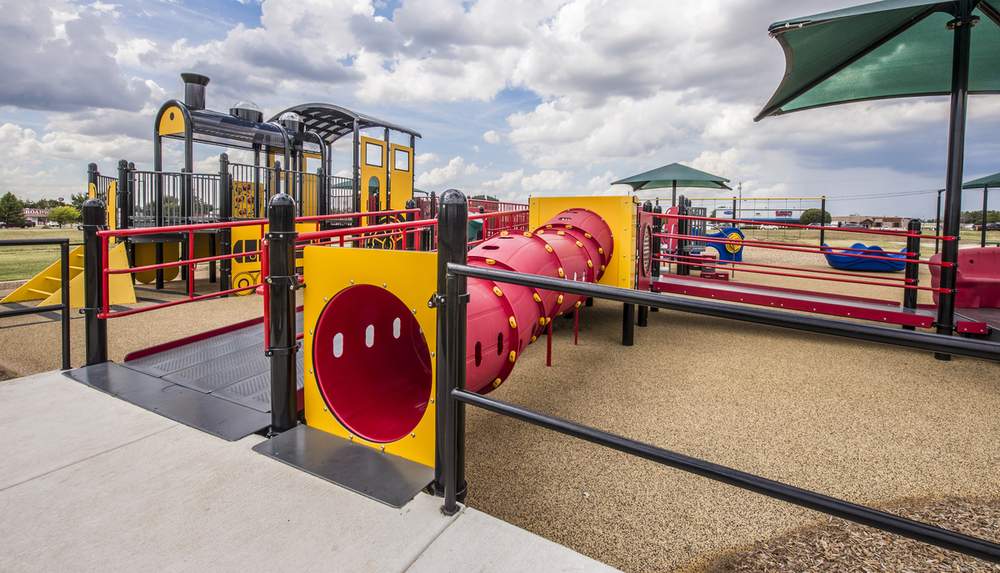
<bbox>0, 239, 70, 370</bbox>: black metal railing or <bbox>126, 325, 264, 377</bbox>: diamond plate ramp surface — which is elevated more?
<bbox>0, 239, 70, 370</bbox>: black metal railing

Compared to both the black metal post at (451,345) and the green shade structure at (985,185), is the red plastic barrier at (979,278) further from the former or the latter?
the green shade structure at (985,185)

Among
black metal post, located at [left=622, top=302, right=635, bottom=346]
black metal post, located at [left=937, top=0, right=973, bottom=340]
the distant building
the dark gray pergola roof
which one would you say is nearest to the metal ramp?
black metal post, located at [left=622, top=302, right=635, bottom=346]

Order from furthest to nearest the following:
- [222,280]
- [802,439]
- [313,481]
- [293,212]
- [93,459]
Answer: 1. [222,280]
2. [802,439]
3. [293,212]
4. [93,459]
5. [313,481]

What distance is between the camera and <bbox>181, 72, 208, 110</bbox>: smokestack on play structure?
397 inches

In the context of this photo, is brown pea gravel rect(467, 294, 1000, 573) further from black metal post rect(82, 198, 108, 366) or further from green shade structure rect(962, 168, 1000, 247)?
green shade structure rect(962, 168, 1000, 247)

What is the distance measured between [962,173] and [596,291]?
21.0 feet

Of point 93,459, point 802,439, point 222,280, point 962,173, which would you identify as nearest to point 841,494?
point 802,439

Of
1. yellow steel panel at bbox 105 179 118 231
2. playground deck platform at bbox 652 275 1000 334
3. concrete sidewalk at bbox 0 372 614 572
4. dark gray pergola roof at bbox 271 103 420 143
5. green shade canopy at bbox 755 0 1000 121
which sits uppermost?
dark gray pergola roof at bbox 271 103 420 143

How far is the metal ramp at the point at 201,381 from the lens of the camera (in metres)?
2.46

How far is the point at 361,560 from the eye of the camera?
150cm

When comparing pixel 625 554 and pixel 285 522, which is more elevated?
pixel 285 522

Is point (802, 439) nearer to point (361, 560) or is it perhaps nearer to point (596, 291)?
point (596, 291)

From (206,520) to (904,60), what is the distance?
9699mm

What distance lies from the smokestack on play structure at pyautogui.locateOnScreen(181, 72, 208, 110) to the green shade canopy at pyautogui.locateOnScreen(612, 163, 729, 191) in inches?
500
